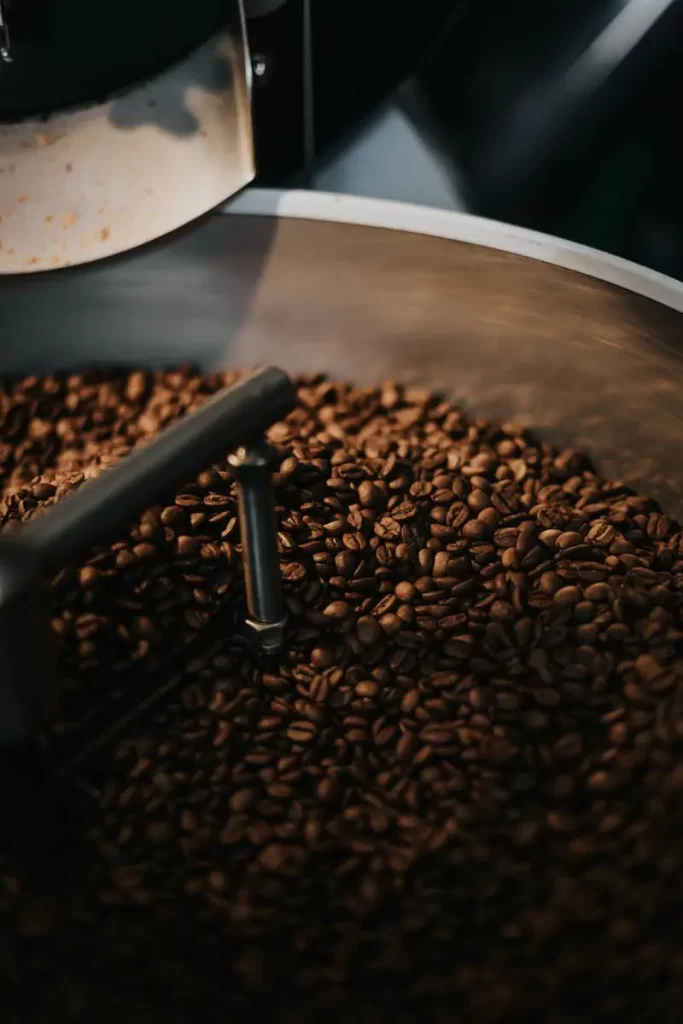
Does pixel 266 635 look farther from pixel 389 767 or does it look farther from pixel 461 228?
pixel 461 228

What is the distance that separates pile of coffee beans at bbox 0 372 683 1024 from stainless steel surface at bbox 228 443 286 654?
0.03 metres

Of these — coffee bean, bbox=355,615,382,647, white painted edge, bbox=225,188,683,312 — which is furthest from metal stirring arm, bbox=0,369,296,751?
white painted edge, bbox=225,188,683,312

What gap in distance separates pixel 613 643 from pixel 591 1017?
0.30m

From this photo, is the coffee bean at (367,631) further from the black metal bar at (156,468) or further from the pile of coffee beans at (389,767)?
the black metal bar at (156,468)

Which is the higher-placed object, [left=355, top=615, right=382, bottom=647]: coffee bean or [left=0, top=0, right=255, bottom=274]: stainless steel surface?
[left=0, top=0, right=255, bottom=274]: stainless steel surface

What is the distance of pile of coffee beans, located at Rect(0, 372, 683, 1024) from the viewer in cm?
63

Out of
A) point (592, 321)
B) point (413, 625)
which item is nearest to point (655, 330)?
point (592, 321)

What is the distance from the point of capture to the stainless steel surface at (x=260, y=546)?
732 mm

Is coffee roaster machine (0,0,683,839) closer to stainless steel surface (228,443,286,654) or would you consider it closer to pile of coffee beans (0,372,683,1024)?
pile of coffee beans (0,372,683,1024)

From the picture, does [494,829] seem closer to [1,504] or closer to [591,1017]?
[591,1017]

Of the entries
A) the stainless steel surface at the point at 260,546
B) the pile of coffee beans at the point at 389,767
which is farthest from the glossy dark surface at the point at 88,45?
the stainless steel surface at the point at 260,546

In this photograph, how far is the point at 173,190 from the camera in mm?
1008

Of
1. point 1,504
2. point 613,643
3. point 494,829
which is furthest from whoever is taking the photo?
point 1,504

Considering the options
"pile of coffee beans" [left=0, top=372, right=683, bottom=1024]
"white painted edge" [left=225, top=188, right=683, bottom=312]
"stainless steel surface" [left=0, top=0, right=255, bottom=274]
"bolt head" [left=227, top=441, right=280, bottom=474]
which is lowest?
"pile of coffee beans" [left=0, top=372, right=683, bottom=1024]
